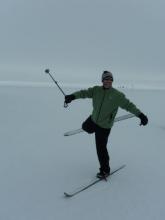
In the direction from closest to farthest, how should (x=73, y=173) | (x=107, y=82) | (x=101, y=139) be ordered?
(x=107, y=82), (x=101, y=139), (x=73, y=173)

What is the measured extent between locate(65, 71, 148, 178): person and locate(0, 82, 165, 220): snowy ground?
42cm

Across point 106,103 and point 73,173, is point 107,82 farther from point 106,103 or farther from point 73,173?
point 73,173

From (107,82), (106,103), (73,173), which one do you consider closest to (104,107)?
(106,103)

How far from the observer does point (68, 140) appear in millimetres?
6504

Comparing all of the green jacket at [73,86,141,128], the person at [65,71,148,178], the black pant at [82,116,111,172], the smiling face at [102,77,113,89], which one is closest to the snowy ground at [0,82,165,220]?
the black pant at [82,116,111,172]

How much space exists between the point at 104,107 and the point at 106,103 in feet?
0.16

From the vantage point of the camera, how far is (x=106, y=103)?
432 cm

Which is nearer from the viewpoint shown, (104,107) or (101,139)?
(104,107)

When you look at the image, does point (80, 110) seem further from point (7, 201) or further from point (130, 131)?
point (7, 201)

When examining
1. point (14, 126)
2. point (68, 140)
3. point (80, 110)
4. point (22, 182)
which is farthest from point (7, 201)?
point (80, 110)

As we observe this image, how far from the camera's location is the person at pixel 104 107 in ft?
14.1

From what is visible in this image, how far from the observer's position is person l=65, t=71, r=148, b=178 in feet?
14.1

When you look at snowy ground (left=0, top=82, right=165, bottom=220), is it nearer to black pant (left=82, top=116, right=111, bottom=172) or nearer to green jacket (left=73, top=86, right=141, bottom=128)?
black pant (left=82, top=116, right=111, bottom=172)

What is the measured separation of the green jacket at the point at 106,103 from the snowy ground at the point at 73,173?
2.17ft
